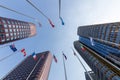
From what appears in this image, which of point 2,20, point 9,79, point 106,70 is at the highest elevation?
point 2,20

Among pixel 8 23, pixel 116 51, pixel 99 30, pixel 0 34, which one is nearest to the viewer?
pixel 0 34

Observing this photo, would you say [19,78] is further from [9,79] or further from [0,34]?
[0,34]

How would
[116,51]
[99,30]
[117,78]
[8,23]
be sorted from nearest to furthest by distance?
[117,78] < [8,23] < [116,51] < [99,30]

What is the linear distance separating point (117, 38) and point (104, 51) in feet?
105

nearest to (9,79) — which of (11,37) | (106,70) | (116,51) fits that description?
(11,37)

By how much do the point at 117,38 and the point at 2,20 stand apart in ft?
238

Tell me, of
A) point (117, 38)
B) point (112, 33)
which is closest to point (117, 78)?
point (117, 38)

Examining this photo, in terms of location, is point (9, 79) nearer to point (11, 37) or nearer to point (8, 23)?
point (11, 37)

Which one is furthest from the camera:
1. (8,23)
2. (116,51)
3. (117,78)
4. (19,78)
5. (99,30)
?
(99,30)

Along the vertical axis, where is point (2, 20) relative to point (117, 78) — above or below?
above

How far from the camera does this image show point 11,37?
10281 cm

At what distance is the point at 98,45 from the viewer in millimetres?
143875

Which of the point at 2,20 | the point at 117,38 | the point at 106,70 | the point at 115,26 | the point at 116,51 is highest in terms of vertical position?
the point at 2,20

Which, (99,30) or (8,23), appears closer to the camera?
(8,23)
